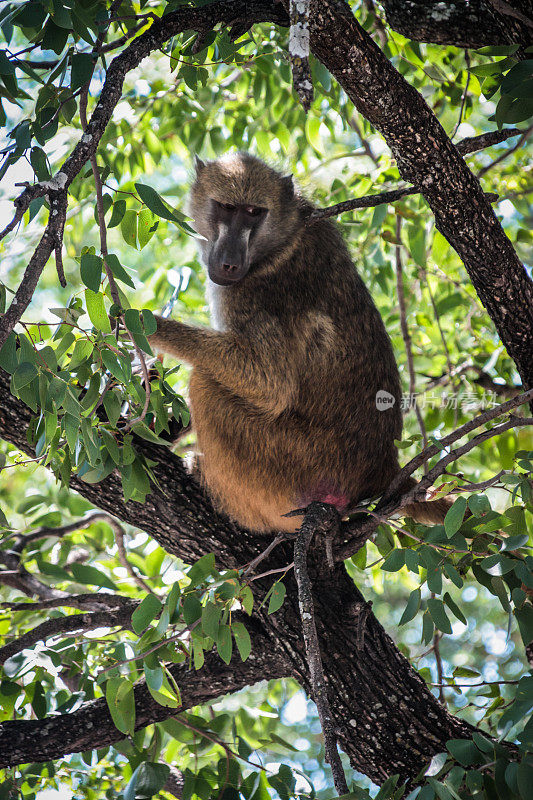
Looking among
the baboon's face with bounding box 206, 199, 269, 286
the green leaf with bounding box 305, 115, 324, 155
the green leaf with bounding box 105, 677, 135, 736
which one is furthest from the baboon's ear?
the green leaf with bounding box 105, 677, 135, 736

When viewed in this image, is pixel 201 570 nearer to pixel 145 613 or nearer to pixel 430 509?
pixel 145 613

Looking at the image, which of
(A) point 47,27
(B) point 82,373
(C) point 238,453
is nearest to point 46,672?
(C) point 238,453

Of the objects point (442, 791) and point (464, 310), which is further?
point (464, 310)

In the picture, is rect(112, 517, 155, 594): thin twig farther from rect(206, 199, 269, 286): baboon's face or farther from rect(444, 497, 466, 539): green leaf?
rect(444, 497, 466, 539): green leaf

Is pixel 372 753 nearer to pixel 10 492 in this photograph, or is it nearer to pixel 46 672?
pixel 46 672

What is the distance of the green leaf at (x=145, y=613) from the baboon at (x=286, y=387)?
729 mm

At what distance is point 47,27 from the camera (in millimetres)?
2123

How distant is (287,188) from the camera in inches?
141

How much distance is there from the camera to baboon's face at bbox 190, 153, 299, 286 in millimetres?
3273

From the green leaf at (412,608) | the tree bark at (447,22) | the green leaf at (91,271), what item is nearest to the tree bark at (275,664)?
the green leaf at (412,608)

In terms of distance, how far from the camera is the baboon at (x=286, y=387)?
10.1 feet

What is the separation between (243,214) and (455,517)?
6.33 ft

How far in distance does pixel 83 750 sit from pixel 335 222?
103 inches

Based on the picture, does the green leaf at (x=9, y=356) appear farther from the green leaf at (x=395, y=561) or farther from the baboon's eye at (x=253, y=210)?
the baboon's eye at (x=253, y=210)
